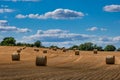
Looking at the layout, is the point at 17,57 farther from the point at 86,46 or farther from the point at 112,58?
the point at 86,46

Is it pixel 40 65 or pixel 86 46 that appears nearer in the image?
pixel 40 65

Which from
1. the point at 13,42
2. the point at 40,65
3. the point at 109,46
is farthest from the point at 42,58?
the point at 13,42

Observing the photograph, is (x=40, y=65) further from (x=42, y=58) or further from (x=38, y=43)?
(x=38, y=43)

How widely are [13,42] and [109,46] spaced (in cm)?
3119

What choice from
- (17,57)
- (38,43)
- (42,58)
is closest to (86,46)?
(38,43)

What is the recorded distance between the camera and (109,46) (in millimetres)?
116062

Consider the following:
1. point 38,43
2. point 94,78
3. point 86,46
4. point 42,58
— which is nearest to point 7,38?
point 38,43

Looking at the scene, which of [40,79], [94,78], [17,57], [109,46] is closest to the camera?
[40,79]

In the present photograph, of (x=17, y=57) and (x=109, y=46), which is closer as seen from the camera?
(x=17, y=57)

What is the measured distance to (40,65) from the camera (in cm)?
2956

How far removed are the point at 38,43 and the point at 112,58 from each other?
290ft

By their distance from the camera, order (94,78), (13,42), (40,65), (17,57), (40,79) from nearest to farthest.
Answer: (40,79), (94,78), (40,65), (17,57), (13,42)

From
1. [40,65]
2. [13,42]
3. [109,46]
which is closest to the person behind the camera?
[40,65]

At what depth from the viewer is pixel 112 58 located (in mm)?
35094
